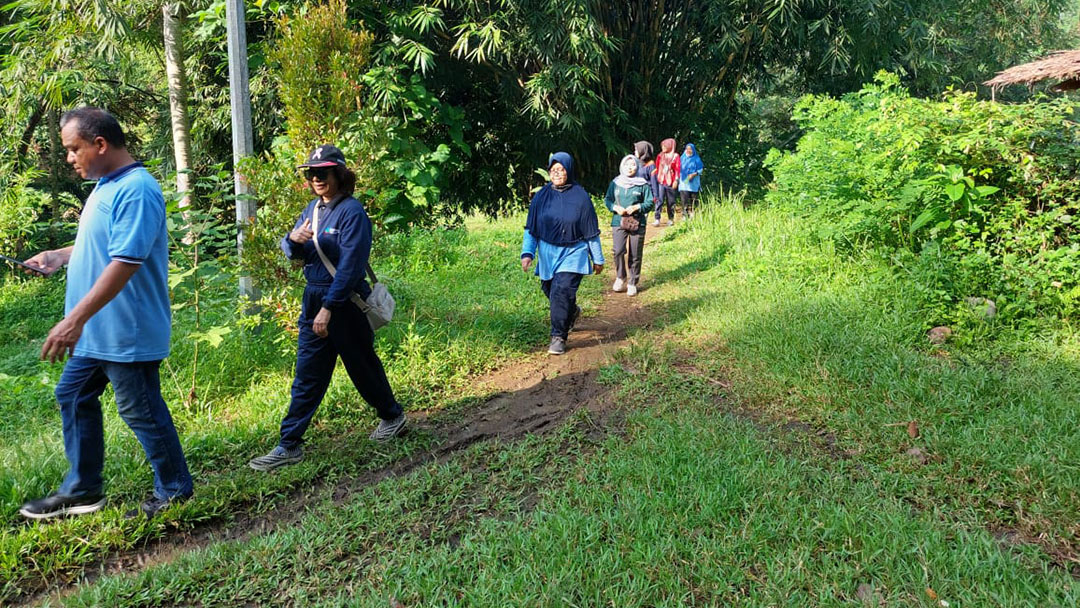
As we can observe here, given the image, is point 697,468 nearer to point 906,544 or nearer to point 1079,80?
point 906,544

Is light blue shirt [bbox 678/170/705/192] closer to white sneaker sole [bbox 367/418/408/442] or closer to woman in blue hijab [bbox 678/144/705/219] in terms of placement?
woman in blue hijab [bbox 678/144/705/219]

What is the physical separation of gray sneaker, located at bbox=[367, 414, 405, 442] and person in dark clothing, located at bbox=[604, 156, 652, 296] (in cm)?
424

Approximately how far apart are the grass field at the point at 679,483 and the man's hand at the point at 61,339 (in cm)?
85

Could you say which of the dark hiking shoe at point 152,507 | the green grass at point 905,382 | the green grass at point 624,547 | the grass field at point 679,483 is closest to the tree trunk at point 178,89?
the grass field at point 679,483

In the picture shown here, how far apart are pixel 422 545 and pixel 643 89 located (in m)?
13.2

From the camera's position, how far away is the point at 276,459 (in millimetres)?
4051

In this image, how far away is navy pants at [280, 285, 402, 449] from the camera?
400cm

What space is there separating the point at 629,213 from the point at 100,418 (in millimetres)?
5623

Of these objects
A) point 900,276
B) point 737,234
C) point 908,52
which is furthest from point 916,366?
point 908,52

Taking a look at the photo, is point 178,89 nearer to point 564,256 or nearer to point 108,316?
point 564,256

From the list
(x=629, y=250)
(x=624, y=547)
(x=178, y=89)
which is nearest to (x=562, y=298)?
(x=629, y=250)

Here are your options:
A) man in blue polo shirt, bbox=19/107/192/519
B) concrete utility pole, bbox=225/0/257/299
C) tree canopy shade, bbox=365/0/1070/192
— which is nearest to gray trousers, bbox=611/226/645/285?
tree canopy shade, bbox=365/0/1070/192

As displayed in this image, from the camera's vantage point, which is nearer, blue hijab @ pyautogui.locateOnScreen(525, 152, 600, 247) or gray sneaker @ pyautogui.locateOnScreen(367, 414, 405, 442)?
gray sneaker @ pyautogui.locateOnScreen(367, 414, 405, 442)

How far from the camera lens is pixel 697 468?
3707 mm
